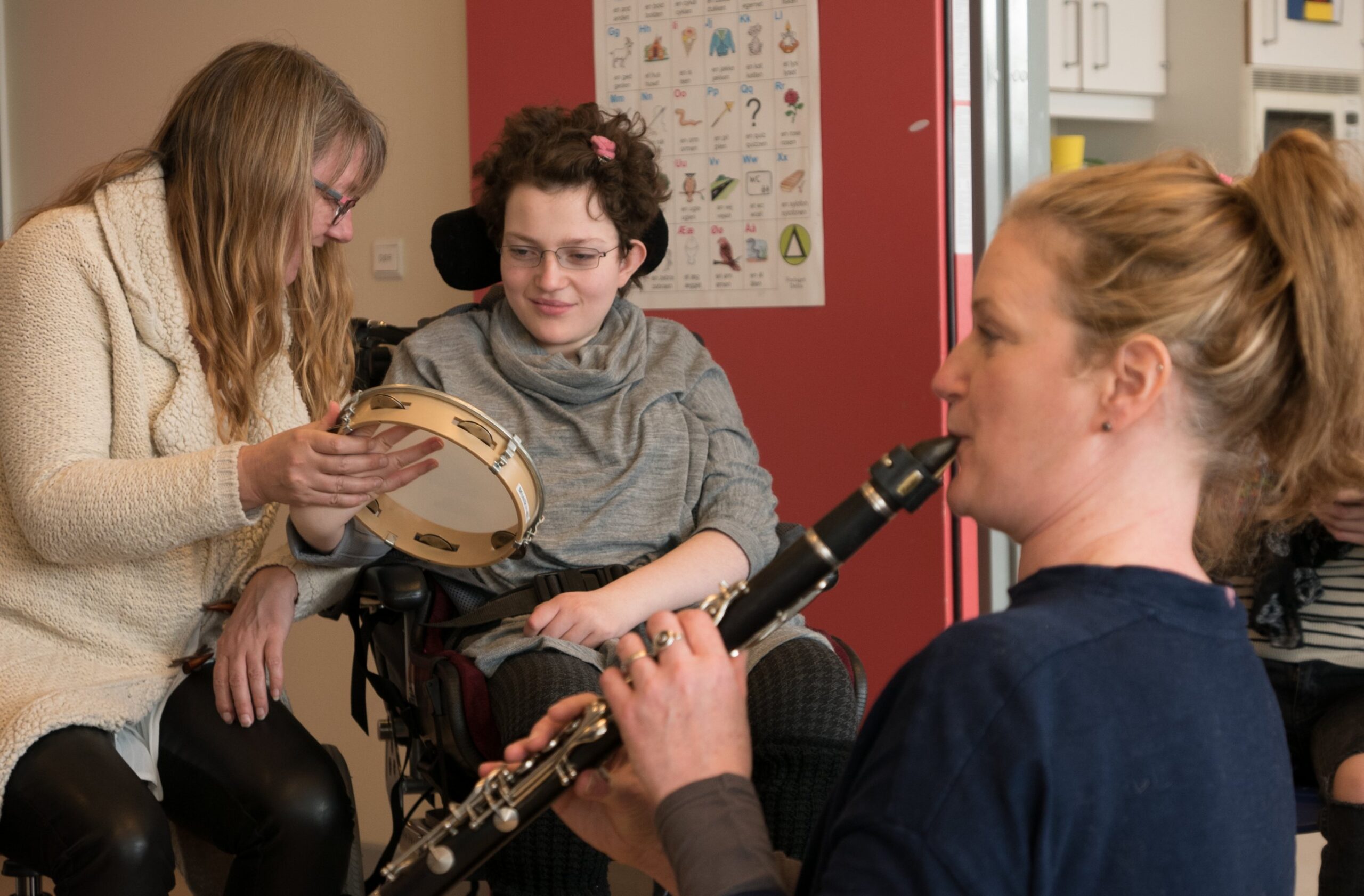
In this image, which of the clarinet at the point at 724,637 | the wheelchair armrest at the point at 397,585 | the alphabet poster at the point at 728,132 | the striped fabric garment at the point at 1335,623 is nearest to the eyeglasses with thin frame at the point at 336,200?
the wheelchair armrest at the point at 397,585

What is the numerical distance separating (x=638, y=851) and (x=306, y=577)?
0.77 m

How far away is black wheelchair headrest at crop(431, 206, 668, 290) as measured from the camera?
6.09 feet

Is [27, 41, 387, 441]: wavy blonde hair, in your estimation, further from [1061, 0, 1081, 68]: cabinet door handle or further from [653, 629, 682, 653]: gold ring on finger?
[1061, 0, 1081, 68]: cabinet door handle

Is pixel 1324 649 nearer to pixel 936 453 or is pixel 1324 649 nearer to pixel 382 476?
pixel 936 453

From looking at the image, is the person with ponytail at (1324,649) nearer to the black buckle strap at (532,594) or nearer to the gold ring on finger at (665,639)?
the gold ring on finger at (665,639)

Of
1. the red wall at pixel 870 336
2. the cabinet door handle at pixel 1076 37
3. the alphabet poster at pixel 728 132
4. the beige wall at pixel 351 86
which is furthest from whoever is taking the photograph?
the cabinet door handle at pixel 1076 37

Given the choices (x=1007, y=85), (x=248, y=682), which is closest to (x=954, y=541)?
(x=1007, y=85)

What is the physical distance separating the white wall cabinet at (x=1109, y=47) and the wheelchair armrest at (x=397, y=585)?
2.84m

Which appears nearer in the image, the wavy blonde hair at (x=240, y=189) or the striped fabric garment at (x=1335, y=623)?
the striped fabric garment at (x=1335, y=623)

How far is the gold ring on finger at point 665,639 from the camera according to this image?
87cm

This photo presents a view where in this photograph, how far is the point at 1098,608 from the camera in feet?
2.48

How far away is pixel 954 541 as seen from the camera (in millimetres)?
2365

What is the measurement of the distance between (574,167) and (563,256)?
13cm

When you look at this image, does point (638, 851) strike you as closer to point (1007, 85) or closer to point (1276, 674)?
point (1276, 674)
